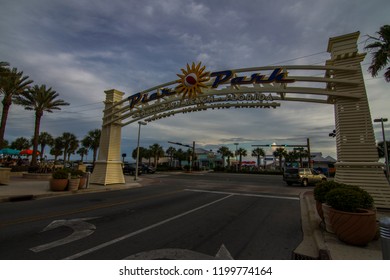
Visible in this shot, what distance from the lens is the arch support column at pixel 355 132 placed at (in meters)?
8.99

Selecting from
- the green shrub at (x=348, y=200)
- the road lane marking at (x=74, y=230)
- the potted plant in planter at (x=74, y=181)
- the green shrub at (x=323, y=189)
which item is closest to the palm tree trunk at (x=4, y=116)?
the potted plant in planter at (x=74, y=181)

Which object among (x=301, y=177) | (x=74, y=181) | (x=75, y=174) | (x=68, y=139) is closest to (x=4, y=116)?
(x=75, y=174)

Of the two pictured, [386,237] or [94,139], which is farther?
[94,139]

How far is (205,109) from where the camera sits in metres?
14.3

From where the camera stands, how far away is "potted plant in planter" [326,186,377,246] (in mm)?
4719

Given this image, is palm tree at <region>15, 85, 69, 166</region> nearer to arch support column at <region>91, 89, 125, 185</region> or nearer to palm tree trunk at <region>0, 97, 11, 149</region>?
palm tree trunk at <region>0, 97, 11, 149</region>

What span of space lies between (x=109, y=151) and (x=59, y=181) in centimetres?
518

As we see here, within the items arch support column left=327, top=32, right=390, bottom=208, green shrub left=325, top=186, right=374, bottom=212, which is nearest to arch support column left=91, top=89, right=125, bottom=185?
arch support column left=327, top=32, right=390, bottom=208

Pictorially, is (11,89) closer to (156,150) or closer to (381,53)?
(381,53)

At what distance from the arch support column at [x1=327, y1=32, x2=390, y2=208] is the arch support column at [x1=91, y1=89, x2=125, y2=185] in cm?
1574

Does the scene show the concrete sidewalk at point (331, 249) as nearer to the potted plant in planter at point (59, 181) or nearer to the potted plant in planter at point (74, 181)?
the potted plant in planter at point (74, 181)

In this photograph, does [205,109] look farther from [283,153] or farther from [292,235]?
[283,153]

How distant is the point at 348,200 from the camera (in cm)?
508

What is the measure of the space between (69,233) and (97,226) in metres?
0.84
